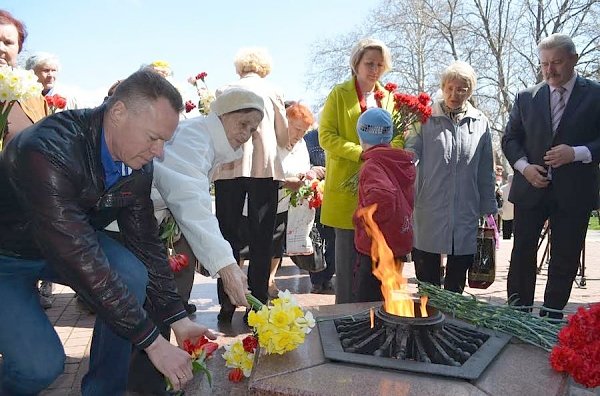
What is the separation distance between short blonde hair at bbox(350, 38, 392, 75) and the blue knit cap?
2.42 feet

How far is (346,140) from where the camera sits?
4035 millimetres

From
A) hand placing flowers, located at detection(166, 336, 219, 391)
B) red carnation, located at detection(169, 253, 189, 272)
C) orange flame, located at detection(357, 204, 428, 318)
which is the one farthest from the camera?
red carnation, located at detection(169, 253, 189, 272)

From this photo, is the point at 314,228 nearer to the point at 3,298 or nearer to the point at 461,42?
the point at 3,298

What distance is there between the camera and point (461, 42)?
24.7 meters

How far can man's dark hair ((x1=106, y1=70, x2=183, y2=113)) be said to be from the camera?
6.73 ft

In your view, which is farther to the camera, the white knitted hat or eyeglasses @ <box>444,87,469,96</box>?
eyeglasses @ <box>444,87,469,96</box>

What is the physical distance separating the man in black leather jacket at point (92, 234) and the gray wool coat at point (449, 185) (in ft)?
7.20

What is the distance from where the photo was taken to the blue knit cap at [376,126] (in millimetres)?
3549

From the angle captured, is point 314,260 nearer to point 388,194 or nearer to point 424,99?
point 424,99

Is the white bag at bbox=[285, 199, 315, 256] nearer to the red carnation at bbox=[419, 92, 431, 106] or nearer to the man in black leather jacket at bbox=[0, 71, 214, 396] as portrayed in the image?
the red carnation at bbox=[419, 92, 431, 106]

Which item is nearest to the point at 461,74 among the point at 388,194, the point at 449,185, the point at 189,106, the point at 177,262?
the point at 449,185

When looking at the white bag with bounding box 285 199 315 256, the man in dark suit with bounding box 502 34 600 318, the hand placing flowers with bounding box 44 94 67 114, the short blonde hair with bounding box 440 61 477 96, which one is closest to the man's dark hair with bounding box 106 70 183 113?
the hand placing flowers with bounding box 44 94 67 114

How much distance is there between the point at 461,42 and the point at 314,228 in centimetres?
2127

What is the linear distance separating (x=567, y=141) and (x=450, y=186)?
2.87 feet
